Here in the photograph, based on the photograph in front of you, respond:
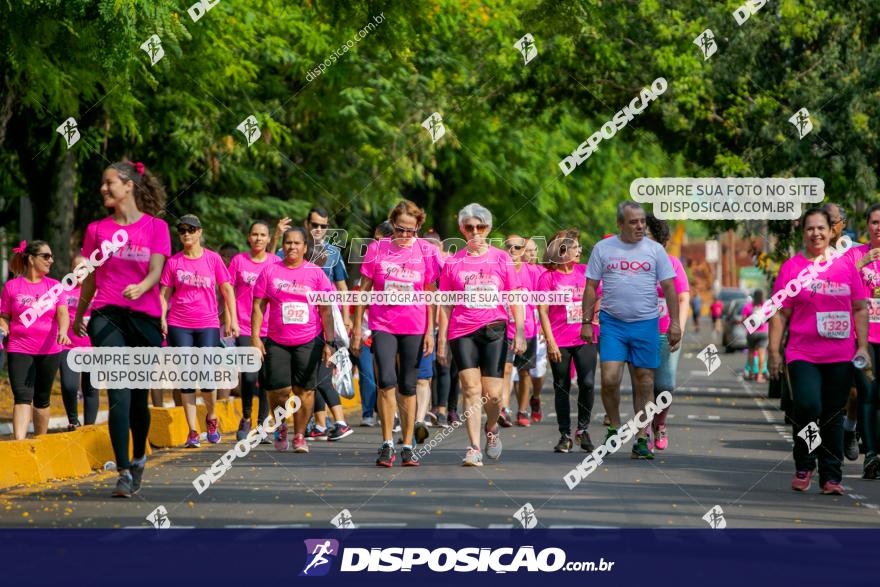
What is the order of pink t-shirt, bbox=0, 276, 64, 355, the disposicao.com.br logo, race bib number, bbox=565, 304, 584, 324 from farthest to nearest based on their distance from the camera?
race bib number, bbox=565, 304, 584, 324 < pink t-shirt, bbox=0, 276, 64, 355 < the disposicao.com.br logo

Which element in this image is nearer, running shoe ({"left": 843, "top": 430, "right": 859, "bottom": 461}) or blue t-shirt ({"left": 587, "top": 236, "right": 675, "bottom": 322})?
blue t-shirt ({"left": 587, "top": 236, "right": 675, "bottom": 322})

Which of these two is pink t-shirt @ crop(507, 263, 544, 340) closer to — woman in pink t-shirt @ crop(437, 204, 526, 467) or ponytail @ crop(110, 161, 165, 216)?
woman in pink t-shirt @ crop(437, 204, 526, 467)

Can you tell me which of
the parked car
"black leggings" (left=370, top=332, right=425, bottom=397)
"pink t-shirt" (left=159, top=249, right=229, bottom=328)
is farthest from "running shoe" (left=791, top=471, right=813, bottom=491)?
the parked car

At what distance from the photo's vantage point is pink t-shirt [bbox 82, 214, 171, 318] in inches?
411

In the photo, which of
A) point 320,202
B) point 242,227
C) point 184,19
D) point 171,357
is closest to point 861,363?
point 171,357

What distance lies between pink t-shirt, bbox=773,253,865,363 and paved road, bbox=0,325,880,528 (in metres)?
0.91

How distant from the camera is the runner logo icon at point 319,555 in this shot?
7449mm

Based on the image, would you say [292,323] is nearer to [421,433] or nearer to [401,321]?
[401,321]

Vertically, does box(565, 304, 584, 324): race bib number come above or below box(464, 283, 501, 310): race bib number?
below

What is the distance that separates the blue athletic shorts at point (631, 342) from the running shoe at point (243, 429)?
11.7 ft

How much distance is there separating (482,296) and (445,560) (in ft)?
16.8

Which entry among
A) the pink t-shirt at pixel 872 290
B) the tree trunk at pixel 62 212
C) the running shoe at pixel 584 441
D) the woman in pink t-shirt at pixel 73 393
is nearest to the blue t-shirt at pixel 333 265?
the woman in pink t-shirt at pixel 73 393

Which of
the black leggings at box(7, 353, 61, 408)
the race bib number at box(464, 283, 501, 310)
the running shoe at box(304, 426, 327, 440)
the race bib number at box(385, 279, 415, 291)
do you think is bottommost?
the running shoe at box(304, 426, 327, 440)

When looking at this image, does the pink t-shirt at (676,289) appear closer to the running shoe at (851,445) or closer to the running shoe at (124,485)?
the running shoe at (851,445)
